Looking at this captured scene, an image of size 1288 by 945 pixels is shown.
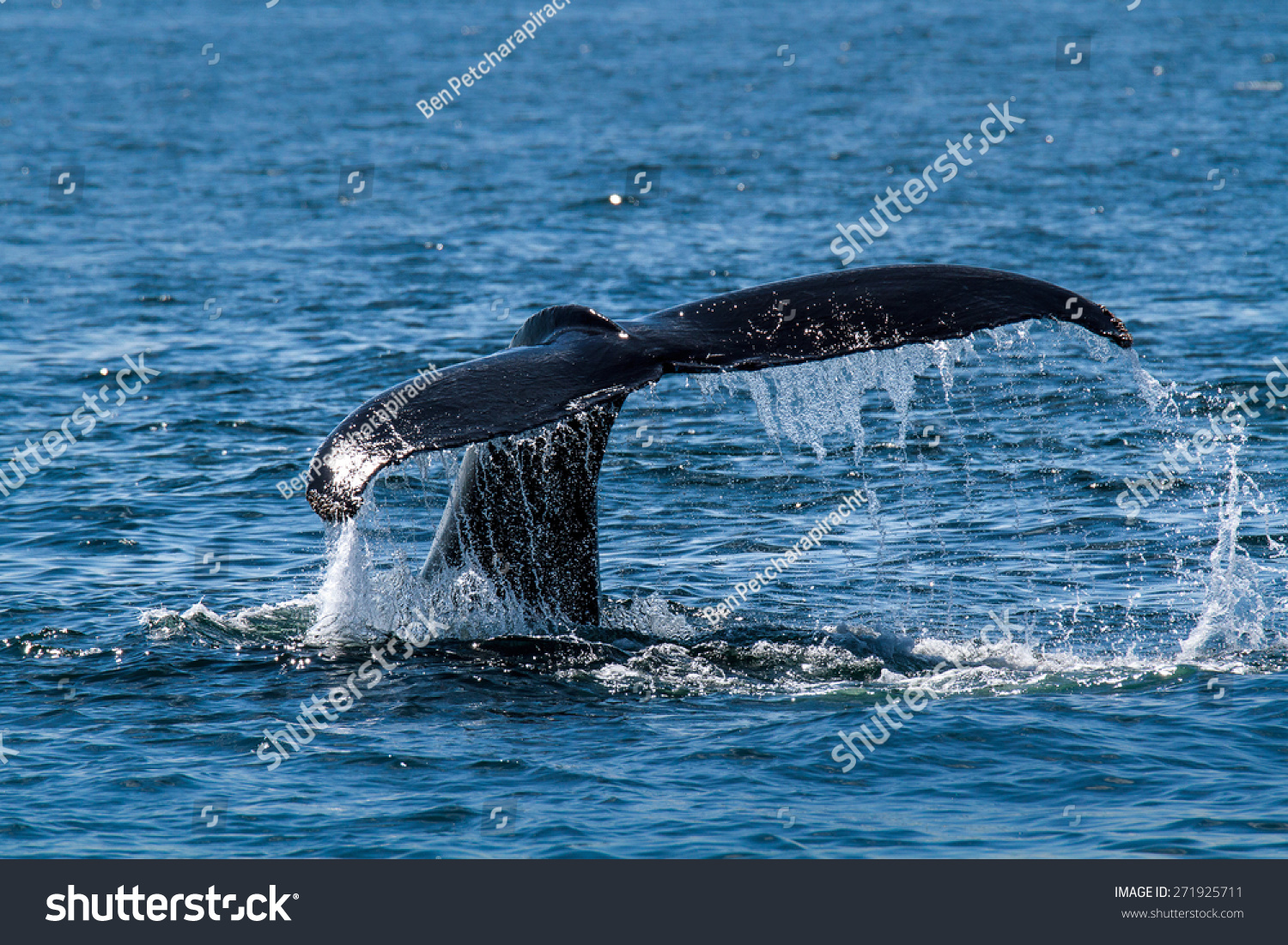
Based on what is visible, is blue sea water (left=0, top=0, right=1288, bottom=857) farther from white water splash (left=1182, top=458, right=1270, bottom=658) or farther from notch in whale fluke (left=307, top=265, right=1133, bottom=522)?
notch in whale fluke (left=307, top=265, right=1133, bottom=522)

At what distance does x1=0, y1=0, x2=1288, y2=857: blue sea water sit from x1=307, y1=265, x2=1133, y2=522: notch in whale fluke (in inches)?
11.3

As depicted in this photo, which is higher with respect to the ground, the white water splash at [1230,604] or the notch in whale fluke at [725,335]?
the notch in whale fluke at [725,335]

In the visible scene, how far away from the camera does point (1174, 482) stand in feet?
45.4

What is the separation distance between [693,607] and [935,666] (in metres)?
1.99

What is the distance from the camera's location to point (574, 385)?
7965 millimetres

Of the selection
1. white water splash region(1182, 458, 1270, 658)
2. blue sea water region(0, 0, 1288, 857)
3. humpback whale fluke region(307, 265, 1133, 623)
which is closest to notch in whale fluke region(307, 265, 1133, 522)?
humpback whale fluke region(307, 265, 1133, 623)

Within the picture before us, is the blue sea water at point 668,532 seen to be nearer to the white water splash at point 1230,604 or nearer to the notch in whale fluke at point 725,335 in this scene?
the white water splash at point 1230,604

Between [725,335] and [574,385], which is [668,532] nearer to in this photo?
[725,335]

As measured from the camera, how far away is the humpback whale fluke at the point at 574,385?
7.30 meters

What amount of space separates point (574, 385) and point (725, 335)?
3.23ft

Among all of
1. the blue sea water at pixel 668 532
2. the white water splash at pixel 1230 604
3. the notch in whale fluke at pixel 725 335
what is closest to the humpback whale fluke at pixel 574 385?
the notch in whale fluke at pixel 725 335

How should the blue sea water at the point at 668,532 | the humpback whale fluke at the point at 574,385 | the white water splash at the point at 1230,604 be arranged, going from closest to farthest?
the humpback whale fluke at the point at 574,385 < the blue sea water at the point at 668,532 < the white water splash at the point at 1230,604

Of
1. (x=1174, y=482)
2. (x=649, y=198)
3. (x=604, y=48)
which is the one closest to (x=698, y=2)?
(x=604, y=48)
